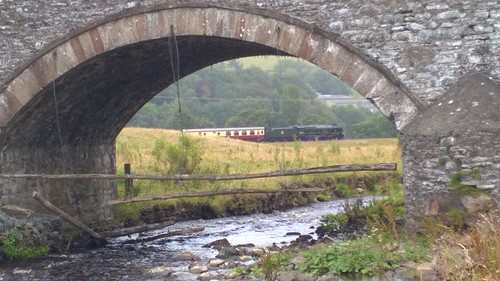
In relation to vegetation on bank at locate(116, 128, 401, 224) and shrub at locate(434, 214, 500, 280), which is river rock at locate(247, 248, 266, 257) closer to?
shrub at locate(434, 214, 500, 280)

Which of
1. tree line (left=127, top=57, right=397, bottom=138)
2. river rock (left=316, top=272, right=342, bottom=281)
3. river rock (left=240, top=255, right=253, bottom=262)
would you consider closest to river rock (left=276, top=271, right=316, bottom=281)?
river rock (left=316, top=272, right=342, bottom=281)

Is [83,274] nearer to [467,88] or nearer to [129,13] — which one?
[129,13]

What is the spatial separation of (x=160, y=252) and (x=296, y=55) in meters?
4.33

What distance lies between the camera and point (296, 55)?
11445 mm

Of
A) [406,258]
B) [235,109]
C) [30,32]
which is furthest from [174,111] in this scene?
[406,258]

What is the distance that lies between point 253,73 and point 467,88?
72345 mm

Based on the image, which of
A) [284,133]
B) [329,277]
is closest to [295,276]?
[329,277]

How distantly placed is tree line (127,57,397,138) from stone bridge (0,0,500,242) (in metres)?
37.8

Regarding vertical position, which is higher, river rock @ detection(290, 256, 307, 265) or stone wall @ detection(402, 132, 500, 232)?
stone wall @ detection(402, 132, 500, 232)

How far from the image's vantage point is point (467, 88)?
10.4m

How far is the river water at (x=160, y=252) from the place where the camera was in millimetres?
11562

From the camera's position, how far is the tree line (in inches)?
2226

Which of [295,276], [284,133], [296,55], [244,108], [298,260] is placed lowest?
[295,276]

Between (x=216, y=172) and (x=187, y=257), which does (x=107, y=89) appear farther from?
(x=216, y=172)
